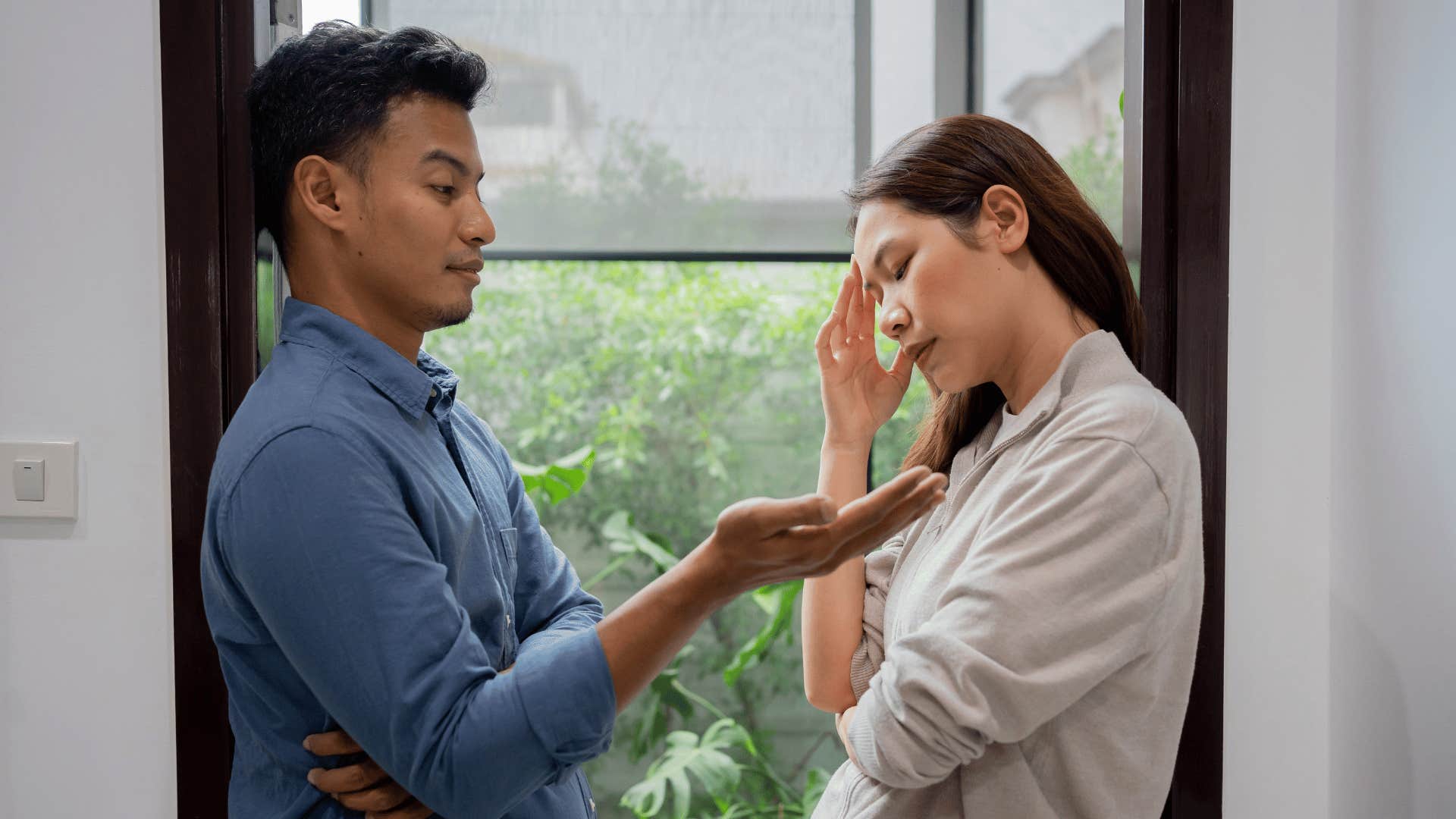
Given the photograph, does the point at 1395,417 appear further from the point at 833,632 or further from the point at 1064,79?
the point at 1064,79

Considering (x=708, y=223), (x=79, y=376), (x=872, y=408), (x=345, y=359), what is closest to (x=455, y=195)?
(x=345, y=359)

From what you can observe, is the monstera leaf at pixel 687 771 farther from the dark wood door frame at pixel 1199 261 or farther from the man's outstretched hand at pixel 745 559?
the man's outstretched hand at pixel 745 559

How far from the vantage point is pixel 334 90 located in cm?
89

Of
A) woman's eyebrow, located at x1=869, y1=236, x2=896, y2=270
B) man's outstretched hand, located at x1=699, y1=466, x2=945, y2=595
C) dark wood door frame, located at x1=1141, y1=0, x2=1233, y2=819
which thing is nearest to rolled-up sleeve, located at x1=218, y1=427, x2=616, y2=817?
man's outstretched hand, located at x1=699, y1=466, x2=945, y2=595

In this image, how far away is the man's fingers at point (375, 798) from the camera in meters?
0.82

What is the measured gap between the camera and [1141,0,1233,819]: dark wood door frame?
1.29 meters

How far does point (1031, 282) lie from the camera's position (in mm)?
1054

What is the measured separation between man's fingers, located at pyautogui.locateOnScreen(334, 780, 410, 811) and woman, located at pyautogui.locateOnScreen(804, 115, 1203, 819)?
43 cm

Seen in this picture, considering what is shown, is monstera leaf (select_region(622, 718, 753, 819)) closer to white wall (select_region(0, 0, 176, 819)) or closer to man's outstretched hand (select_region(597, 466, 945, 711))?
white wall (select_region(0, 0, 176, 819))

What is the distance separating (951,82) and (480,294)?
103cm

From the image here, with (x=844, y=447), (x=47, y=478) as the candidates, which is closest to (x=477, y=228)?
(x=844, y=447)

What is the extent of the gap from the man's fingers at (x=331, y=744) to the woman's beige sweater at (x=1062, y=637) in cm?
46

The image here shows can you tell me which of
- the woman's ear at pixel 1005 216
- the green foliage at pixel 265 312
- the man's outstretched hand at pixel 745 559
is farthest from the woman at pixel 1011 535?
the green foliage at pixel 265 312

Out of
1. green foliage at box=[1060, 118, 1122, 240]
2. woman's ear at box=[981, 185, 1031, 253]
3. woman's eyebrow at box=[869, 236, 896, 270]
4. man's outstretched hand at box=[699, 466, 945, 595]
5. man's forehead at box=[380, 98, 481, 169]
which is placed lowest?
man's outstretched hand at box=[699, 466, 945, 595]
